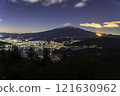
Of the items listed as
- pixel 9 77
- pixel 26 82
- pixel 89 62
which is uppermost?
pixel 89 62

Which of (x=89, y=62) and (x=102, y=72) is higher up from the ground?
(x=89, y=62)

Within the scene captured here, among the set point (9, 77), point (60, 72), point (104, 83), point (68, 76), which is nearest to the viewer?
point (104, 83)

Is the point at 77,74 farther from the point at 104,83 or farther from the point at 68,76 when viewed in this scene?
the point at 104,83

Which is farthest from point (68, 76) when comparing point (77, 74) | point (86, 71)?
point (86, 71)

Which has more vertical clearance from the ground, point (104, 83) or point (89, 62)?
point (89, 62)

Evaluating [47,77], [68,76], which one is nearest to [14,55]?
[47,77]

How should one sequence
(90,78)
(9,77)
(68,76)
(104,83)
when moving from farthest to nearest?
1. (9,77)
2. (68,76)
3. (90,78)
4. (104,83)

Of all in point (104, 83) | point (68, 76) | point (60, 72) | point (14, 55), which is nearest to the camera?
point (104, 83)

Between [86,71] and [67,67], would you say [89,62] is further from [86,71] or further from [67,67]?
[67,67]

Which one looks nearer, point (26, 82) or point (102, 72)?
point (26, 82)
